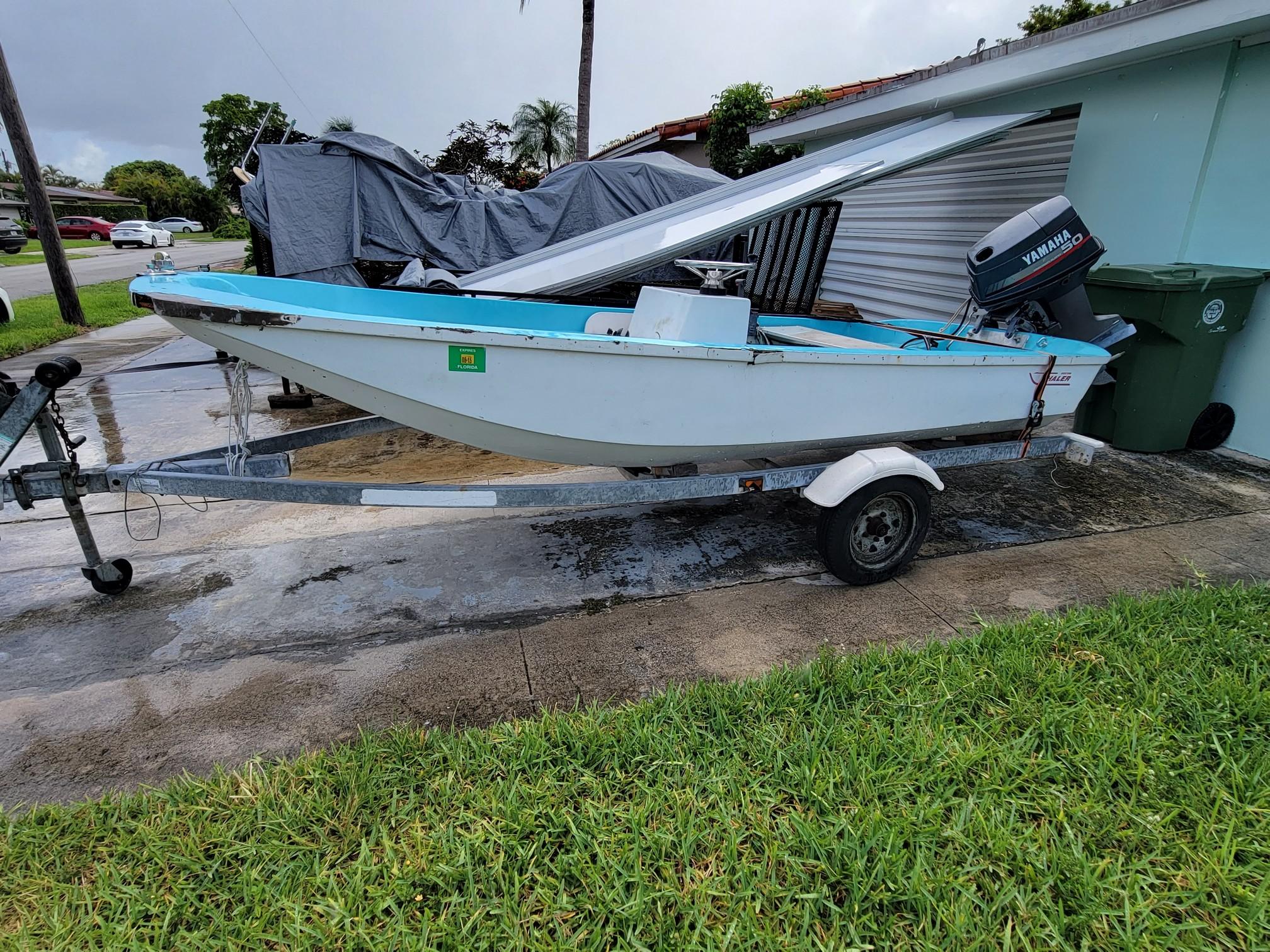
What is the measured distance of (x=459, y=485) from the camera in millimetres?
3018

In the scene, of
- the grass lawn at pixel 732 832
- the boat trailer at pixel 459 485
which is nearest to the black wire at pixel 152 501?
the boat trailer at pixel 459 485

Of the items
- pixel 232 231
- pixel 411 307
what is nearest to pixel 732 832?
pixel 411 307

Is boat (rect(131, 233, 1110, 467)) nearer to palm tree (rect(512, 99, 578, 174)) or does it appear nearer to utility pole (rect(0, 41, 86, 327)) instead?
utility pole (rect(0, 41, 86, 327))

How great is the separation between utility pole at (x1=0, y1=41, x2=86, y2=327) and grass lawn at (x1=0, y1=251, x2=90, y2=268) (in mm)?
12315

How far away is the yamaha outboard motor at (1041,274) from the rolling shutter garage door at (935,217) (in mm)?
1618

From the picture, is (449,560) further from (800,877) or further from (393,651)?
(800,877)

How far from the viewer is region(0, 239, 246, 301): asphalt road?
16.2m

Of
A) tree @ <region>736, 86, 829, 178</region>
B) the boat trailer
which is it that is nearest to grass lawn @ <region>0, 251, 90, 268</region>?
tree @ <region>736, 86, 829, 178</region>

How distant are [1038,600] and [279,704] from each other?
11.4ft

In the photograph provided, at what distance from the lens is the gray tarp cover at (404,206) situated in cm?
663

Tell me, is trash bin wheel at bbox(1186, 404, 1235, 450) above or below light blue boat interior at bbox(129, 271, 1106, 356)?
below

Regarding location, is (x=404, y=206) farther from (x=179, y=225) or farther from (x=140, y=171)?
(x=140, y=171)

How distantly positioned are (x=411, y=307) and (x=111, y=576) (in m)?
2.01

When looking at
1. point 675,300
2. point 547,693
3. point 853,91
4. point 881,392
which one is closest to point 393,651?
point 547,693
